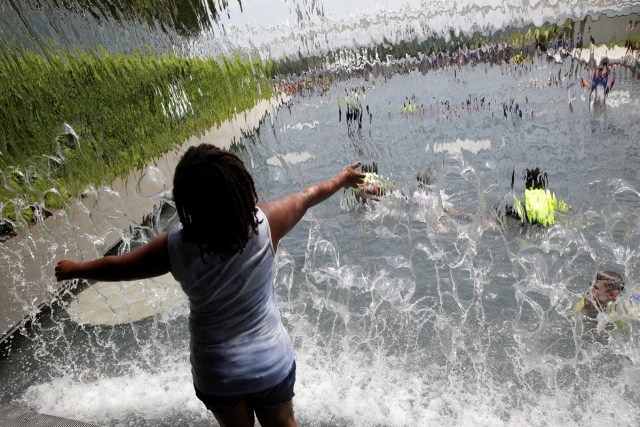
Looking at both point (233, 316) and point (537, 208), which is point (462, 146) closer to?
point (537, 208)

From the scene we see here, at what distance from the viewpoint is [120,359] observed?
14.7 ft

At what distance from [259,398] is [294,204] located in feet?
2.45

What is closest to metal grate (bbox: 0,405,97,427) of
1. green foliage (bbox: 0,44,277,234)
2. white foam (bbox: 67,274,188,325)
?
white foam (bbox: 67,274,188,325)

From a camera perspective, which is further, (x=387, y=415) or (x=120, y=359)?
(x=120, y=359)

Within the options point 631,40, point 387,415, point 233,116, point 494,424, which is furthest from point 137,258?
point 233,116

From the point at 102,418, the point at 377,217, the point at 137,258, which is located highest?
the point at 137,258

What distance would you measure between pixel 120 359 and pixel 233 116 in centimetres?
840

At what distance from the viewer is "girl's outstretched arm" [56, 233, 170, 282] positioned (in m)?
1.73

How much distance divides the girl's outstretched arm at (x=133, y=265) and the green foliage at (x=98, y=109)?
5.60 metres

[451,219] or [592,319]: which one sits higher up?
[592,319]

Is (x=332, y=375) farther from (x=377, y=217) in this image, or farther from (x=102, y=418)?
(x=377, y=217)

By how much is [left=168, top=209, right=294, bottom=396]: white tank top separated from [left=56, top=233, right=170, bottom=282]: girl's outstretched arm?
47mm

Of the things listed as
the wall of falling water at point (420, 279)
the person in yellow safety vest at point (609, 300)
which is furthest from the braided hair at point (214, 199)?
the person in yellow safety vest at point (609, 300)

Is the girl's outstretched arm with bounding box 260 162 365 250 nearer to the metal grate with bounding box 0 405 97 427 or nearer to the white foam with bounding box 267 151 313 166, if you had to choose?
the metal grate with bounding box 0 405 97 427
